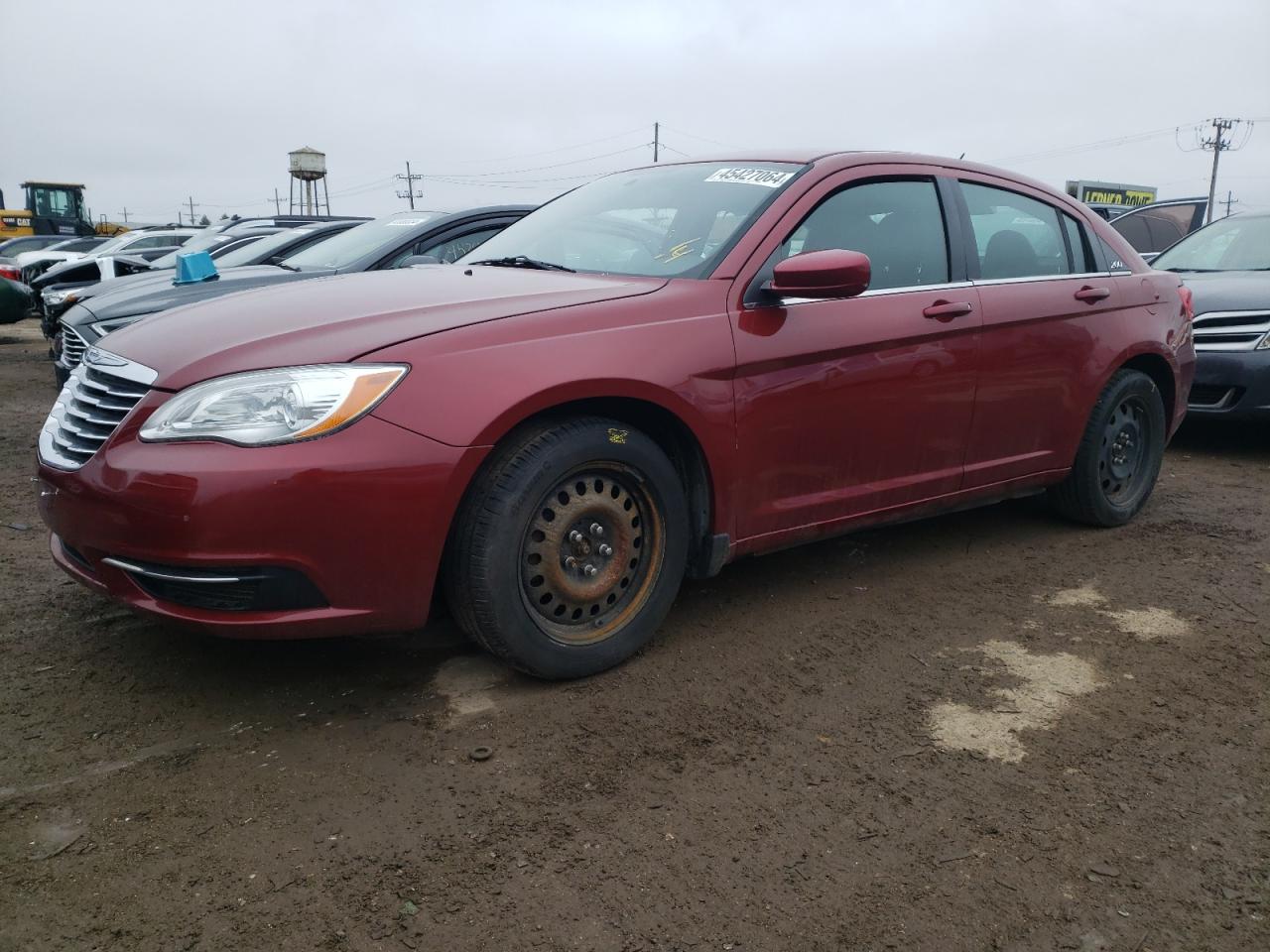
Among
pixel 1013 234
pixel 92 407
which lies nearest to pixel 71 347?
pixel 92 407

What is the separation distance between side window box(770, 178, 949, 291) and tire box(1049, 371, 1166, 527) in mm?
1228

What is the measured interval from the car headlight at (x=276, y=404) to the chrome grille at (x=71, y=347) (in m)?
4.18

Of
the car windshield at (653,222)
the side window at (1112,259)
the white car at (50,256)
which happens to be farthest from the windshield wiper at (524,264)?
the white car at (50,256)

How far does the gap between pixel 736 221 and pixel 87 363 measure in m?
2.07

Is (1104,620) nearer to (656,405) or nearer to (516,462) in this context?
(656,405)

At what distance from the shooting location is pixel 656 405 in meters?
3.11

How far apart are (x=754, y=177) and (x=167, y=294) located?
4143 millimetres

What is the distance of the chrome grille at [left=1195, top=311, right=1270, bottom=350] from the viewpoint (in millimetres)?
6441

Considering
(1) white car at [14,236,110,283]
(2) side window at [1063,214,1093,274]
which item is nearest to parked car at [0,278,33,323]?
(1) white car at [14,236,110,283]

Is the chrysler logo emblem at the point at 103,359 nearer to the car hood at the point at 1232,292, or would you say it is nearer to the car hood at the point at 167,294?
the car hood at the point at 167,294

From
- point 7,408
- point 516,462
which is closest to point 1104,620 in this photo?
point 516,462

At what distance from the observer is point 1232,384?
6441 mm

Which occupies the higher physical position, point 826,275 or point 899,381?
point 826,275

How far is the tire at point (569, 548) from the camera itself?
2789 mm
